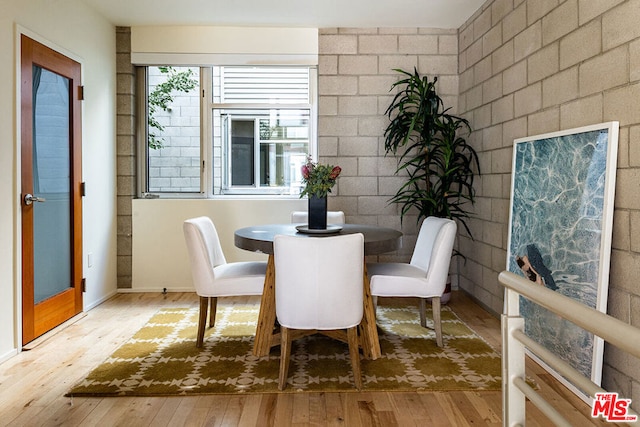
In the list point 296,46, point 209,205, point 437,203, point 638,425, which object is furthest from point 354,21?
point 638,425

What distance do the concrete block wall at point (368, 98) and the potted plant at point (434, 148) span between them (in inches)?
6.1

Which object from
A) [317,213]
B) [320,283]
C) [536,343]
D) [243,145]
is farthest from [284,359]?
[243,145]

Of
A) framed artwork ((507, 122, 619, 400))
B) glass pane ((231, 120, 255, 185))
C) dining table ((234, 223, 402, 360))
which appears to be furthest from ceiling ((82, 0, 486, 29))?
dining table ((234, 223, 402, 360))

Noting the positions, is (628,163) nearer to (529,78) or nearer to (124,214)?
(529,78)

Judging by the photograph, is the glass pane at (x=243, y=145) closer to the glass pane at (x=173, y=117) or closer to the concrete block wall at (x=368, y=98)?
the glass pane at (x=173, y=117)

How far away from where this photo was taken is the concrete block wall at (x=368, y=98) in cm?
458

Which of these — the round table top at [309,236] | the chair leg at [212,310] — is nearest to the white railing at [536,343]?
the round table top at [309,236]

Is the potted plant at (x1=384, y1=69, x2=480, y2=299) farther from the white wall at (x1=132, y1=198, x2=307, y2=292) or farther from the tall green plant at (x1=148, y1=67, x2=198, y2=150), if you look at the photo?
the tall green plant at (x1=148, y1=67, x2=198, y2=150)

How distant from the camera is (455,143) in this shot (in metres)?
4.07

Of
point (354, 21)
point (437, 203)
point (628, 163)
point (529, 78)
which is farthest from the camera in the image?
point (354, 21)

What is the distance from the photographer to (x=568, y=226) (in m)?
2.50

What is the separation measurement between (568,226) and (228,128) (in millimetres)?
3329

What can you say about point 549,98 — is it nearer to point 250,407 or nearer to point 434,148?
point 434,148

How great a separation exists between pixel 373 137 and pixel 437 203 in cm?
102
